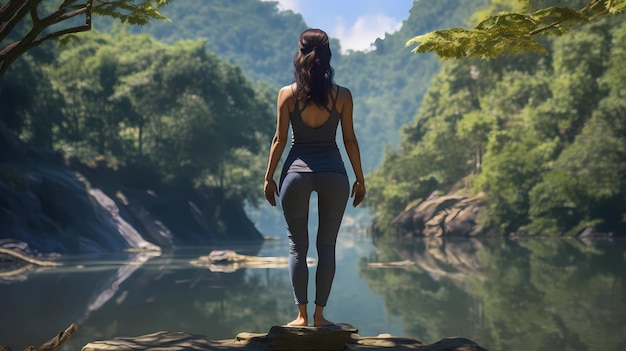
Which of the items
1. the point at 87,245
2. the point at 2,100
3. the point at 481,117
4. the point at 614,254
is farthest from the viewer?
the point at 481,117

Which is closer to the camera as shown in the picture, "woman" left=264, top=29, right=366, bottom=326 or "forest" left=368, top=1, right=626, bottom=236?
"woman" left=264, top=29, right=366, bottom=326

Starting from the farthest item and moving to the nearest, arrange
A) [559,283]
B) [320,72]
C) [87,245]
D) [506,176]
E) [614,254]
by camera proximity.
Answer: [506,176] < [87,245] < [614,254] < [559,283] < [320,72]

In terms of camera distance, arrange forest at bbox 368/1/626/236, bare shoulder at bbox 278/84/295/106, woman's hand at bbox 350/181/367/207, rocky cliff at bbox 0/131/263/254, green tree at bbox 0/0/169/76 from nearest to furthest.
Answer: bare shoulder at bbox 278/84/295/106, woman's hand at bbox 350/181/367/207, green tree at bbox 0/0/169/76, rocky cliff at bbox 0/131/263/254, forest at bbox 368/1/626/236

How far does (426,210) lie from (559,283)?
1545 inches

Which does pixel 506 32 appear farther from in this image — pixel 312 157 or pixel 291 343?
Result: pixel 291 343

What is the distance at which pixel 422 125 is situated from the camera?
7500cm

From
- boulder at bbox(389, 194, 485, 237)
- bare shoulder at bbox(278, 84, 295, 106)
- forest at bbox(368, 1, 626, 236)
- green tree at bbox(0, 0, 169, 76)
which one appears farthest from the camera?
boulder at bbox(389, 194, 485, 237)

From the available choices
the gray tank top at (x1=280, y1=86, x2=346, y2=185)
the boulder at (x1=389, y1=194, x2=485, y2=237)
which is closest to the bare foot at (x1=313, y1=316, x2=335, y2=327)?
the gray tank top at (x1=280, y1=86, x2=346, y2=185)

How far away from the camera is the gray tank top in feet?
20.1

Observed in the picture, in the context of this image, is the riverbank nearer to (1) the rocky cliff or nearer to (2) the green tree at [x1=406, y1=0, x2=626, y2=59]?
(2) the green tree at [x1=406, y1=0, x2=626, y2=59]

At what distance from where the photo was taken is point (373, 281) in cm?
1950

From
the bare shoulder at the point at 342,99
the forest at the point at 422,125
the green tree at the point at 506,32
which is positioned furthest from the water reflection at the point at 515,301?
the forest at the point at 422,125

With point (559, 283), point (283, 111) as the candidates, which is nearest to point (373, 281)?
point (559, 283)

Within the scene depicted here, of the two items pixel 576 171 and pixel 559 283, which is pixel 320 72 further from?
pixel 576 171
